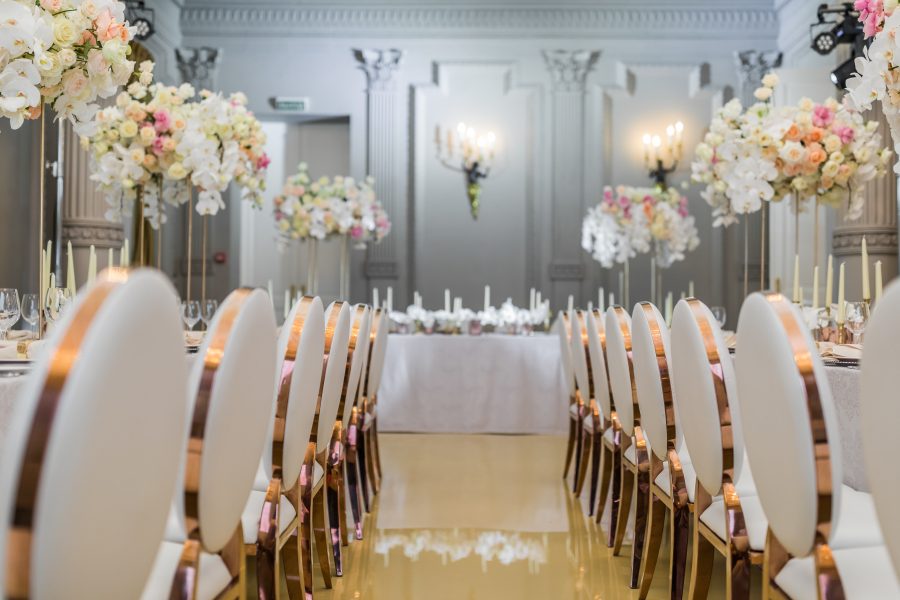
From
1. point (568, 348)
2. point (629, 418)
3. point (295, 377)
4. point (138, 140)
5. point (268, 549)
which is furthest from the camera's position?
point (568, 348)

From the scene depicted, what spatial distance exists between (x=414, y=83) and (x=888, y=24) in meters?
6.12

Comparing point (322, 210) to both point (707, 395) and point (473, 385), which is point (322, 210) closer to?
point (473, 385)

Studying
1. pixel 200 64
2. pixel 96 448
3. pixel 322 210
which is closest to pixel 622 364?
pixel 96 448

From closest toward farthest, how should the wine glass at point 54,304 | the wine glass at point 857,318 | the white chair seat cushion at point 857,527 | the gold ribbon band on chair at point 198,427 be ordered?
the gold ribbon band on chair at point 198,427
the white chair seat cushion at point 857,527
the wine glass at point 54,304
the wine glass at point 857,318

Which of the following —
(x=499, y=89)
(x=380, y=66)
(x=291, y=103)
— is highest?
(x=380, y=66)

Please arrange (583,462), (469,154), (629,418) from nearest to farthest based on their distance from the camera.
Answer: (629,418), (583,462), (469,154)

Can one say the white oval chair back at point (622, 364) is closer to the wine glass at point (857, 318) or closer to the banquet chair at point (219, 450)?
the wine glass at point (857, 318)

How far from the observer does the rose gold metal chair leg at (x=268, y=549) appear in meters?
1.59

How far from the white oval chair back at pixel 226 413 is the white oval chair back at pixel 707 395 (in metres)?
0.83

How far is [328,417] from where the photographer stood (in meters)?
2.27

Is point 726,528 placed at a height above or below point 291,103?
below

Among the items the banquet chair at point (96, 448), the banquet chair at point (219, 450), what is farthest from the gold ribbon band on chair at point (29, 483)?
the banquet chair at point (219, 450)

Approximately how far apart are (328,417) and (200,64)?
6451 millimetres

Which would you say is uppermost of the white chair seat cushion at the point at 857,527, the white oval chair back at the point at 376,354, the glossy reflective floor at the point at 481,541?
the white oval chair back at the point at 376,354
